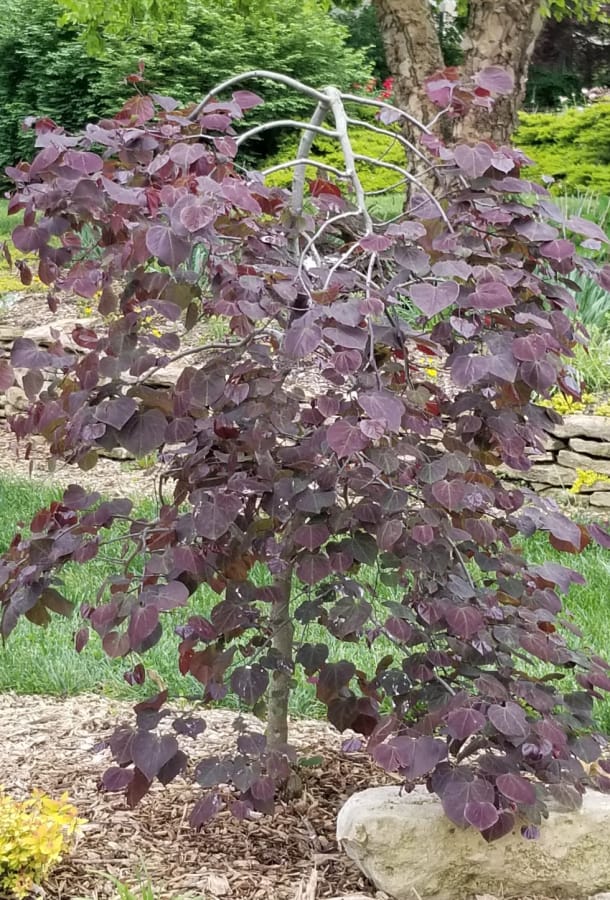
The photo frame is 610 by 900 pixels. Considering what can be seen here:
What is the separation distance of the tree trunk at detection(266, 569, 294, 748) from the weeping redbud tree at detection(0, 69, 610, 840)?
0.04 meters

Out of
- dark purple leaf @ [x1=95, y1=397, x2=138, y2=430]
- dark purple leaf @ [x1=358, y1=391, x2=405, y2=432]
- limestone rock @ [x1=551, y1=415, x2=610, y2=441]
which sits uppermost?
dark purple leaf @ [x1=358, y1=391, x2=405, y2=432]

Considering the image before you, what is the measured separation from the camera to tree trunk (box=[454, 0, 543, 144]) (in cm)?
652

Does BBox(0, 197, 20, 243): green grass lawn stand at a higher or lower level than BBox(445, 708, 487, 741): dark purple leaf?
lower

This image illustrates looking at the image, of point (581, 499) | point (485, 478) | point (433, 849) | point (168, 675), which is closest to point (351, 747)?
point (433, 849)

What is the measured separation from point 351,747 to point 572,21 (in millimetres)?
18982

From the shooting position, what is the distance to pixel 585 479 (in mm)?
5016

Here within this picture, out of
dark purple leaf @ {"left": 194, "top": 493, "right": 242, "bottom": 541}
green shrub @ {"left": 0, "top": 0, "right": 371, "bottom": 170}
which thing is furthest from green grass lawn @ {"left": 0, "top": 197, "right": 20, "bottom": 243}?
dark purple leaf @ {"left": 194, "top": 493, "right": 242, "bottom": 541}

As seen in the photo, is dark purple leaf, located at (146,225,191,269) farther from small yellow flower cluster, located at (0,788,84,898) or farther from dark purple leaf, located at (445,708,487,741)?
small yellow flower cluster, located at (0,788,84,898)

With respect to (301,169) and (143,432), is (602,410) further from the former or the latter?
(143,432)

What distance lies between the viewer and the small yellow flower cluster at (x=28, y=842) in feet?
6.48

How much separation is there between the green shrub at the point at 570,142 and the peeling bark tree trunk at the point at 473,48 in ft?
15.5

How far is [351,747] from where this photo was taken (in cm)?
232

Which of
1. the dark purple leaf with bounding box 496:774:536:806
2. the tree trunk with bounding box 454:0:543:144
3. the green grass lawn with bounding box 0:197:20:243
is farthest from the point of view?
the green grass lawn with bounding box 0:197:20:243

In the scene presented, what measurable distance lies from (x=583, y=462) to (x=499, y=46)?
291cm
